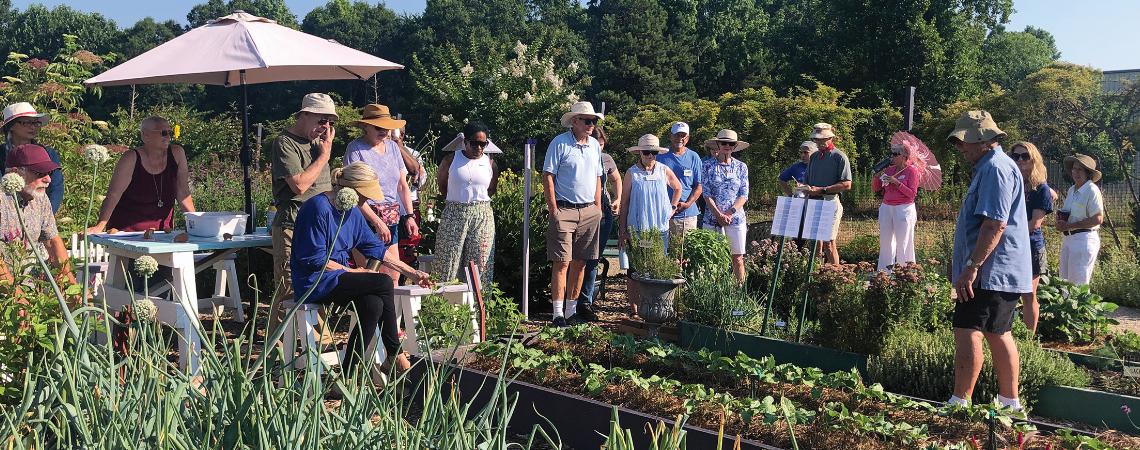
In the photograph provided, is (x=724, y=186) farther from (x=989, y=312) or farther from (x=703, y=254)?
(x=989, y=312)

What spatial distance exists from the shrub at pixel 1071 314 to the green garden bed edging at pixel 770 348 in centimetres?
164

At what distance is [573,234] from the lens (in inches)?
268

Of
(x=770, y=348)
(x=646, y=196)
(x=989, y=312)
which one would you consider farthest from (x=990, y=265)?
(x=646, y=196)

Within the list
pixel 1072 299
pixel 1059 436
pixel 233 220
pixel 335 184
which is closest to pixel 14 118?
pixel 233 220

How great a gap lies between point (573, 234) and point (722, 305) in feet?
4.55

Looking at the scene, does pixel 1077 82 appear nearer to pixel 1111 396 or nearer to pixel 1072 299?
pixel 1072 299

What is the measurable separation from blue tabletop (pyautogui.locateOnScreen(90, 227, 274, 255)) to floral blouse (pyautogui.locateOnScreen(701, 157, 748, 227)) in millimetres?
3376

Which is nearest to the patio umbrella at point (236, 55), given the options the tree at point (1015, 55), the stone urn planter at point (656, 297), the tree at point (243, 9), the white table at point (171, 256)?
the white table at point (171, 256)

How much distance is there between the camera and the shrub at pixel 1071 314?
588 cm

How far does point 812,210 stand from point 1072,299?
184cm

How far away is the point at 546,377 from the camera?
4555 millimetres

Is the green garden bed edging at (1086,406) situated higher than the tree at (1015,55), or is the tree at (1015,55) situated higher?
the tree at (1015,55)

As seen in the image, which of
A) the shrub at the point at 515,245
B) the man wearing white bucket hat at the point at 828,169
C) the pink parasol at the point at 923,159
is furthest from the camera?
the man wearing white bucket hat at the point at 828,169

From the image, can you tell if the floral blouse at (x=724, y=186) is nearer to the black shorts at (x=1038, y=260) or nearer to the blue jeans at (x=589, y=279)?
the blue jeans at (x=589, y=279)
